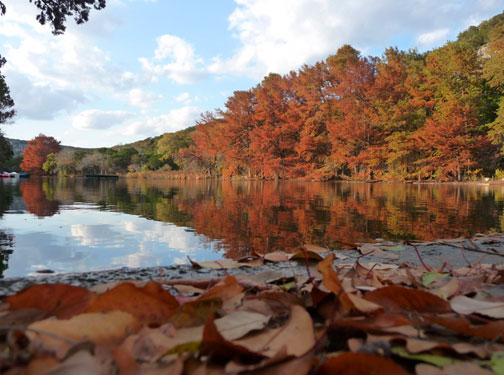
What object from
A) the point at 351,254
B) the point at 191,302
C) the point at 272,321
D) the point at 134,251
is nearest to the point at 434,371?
the point at 272,321

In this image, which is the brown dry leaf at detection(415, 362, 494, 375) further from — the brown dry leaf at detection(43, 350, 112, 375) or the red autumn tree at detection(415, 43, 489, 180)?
the red autumn tree at detection(415, 43, 489, 180)

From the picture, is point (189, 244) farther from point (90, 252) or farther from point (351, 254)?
point (351, 254)

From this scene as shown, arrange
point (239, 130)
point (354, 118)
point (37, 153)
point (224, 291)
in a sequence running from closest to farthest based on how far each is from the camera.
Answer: point (224, 291), point (354, 118), point (239, 130), point (37, 153)

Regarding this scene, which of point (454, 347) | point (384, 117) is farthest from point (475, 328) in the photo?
point (384, 117)

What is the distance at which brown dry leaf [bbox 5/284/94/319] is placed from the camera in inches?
25.4

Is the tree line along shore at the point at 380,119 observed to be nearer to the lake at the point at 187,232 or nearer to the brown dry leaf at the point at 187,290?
the lake at the point at 187,232

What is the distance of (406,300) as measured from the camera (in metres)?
0.72

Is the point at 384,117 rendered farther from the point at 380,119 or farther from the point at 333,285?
the point at 333,285

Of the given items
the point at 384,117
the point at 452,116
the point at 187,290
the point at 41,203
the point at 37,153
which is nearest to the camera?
the point at 187,290

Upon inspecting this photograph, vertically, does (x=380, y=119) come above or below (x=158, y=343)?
above

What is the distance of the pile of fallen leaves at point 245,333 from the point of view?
47 centimetres

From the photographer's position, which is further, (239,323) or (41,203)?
(41,203)

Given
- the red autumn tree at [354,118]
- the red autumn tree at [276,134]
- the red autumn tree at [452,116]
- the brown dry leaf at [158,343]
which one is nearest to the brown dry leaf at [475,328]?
the brown dry leaf at [158,343]

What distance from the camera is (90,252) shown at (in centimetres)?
241
